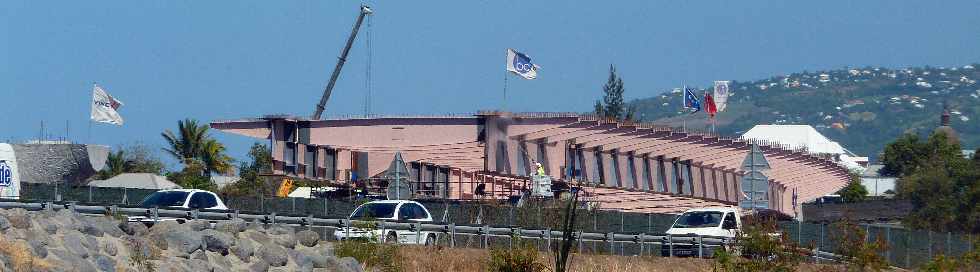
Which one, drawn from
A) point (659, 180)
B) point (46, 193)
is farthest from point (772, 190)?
point (46, 193)

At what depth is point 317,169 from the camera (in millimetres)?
75312

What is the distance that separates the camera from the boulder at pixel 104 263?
21.6 meters

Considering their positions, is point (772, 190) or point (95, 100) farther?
point (772, 190)

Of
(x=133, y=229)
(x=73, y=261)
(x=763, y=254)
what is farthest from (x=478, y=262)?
(x=73, y=261)

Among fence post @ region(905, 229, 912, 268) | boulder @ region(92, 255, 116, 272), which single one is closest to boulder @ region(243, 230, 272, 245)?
boulder @ region(92, 255, 116, 272)

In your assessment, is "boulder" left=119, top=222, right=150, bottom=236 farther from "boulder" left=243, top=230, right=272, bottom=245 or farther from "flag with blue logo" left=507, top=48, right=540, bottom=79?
"flag with blue logo" left=507, top=48, right=540, bottom=79

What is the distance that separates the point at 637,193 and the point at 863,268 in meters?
52.7

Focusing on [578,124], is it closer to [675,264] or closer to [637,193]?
[637,193]

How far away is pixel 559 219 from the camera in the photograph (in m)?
41.2

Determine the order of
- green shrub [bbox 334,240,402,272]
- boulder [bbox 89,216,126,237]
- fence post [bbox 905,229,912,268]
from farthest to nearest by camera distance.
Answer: fence post [bbox 905,229,912,268], green shrub [bbox 334,240,402,272], boulder [bbox 89,216,126,237]

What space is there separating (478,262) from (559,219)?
921 centimetres

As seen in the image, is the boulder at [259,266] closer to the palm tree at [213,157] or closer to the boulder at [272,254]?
the boulder at [272,254]

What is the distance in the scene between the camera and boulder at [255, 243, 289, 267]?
26.8 meters

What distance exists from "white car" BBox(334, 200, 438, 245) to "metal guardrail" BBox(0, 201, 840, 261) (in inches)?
8.2
